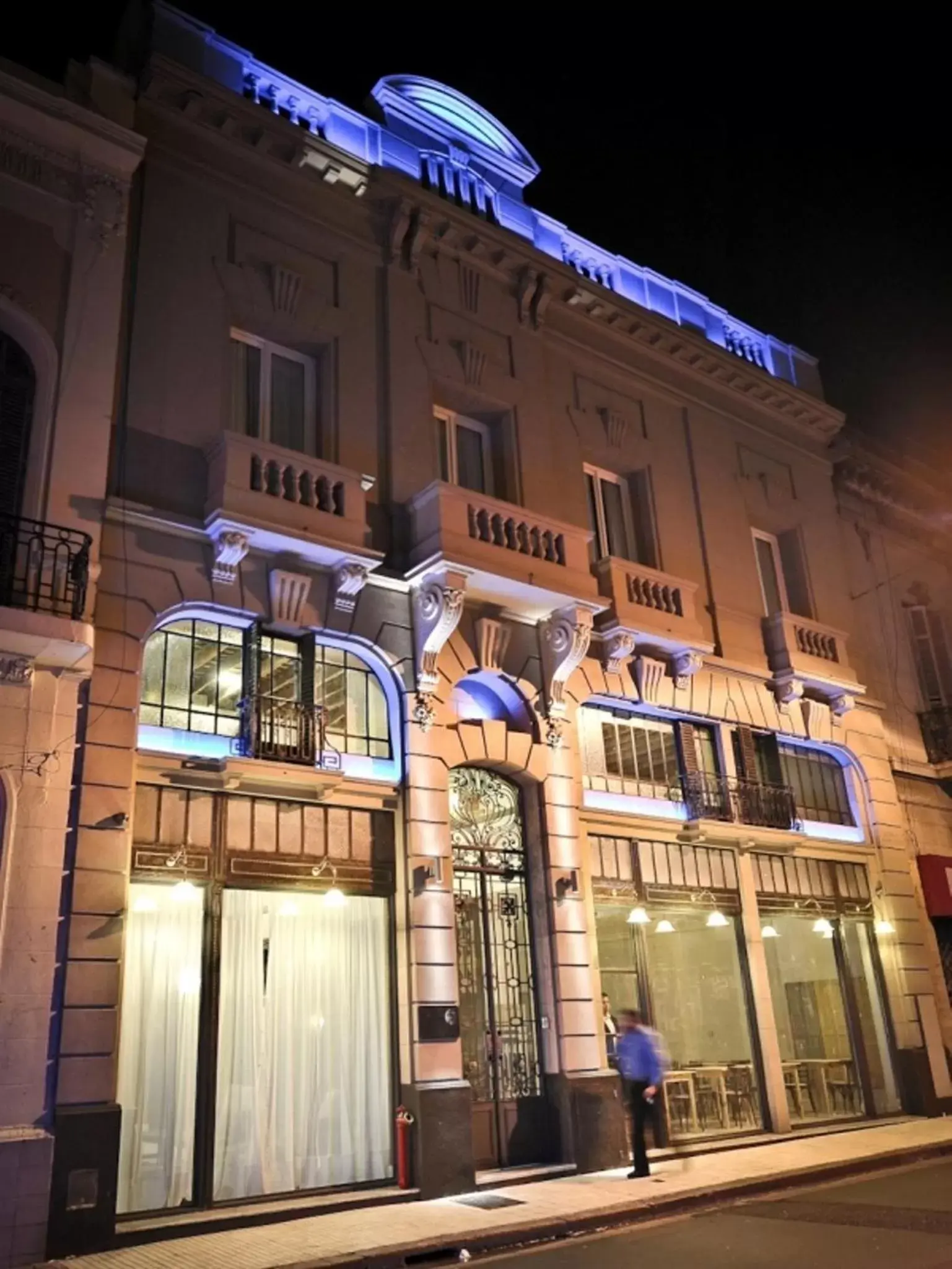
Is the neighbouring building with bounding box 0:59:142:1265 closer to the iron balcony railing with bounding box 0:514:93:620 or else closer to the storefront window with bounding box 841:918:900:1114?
the iron balcony railing with bounding box 0:514:93:620

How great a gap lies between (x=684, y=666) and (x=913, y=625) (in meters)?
8.69

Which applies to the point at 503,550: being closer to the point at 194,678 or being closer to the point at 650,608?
the point at 650,608

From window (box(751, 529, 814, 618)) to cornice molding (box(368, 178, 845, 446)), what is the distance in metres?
2.81

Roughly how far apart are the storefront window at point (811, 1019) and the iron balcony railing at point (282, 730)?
8.97 meters

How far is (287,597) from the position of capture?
13078 millimetres

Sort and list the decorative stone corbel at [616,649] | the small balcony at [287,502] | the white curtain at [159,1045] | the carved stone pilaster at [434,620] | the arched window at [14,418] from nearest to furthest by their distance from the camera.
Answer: the white curtain at [159,1045]
the arched window at [14,418]
the small balcony at [287,502]
the carved stone pilaster at [434,620]
the decorative stone corbel at [616,649]

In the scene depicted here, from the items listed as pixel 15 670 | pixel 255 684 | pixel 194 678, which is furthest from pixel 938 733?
pixel 15 670

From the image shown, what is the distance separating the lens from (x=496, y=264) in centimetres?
1745

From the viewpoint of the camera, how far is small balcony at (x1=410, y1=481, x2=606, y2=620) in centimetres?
1402

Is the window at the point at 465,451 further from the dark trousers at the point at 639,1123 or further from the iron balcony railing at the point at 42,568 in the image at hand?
the dark trousers at the point at 639,1123

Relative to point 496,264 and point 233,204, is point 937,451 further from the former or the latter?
point 233,204

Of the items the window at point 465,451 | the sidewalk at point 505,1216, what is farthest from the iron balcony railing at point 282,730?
the sidewalk at point 505,1216

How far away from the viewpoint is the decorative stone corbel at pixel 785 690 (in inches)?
738

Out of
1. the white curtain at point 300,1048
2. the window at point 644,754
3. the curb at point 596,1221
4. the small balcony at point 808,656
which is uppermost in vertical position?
the small balcony at point 808,656
